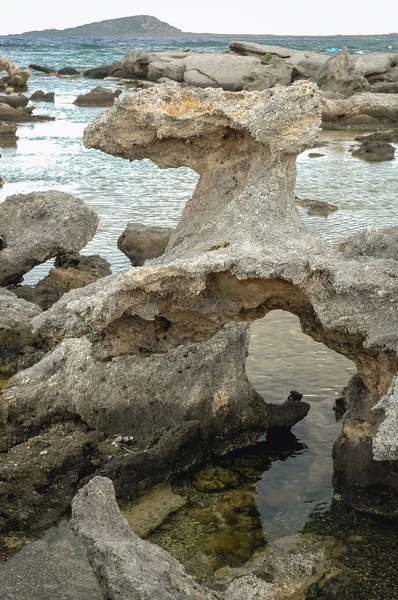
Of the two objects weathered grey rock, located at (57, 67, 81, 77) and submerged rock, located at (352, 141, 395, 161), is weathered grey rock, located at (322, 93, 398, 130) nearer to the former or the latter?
submerged rock, located at (352, 141, 395, 161)

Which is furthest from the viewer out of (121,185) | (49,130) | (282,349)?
(49,130)

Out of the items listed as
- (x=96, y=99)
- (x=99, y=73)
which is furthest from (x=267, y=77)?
(x=99, y=73)

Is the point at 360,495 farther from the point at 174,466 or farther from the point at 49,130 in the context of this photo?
the point at 49,130

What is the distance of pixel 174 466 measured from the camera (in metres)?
6.26

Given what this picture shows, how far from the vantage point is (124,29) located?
5950 inches

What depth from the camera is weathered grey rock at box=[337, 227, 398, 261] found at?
6.38 meters

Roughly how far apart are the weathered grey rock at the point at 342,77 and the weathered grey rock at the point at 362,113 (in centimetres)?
176

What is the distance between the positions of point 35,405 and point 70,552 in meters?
1.31

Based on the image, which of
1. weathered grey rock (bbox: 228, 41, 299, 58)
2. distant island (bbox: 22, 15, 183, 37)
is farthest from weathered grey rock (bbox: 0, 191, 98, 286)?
distant island (bbox: 22, 15, 183, 37)

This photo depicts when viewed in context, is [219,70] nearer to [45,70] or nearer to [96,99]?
[96,99]

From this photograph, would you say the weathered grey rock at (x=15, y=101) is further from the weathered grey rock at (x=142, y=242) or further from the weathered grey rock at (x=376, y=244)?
the weathered grey rock at (x=376, y=244)

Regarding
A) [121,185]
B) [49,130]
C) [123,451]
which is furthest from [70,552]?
[49,130]

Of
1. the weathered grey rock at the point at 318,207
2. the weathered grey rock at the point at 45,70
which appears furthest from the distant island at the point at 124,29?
the weathered grey rock at the point at 318,207

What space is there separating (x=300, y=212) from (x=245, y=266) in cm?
942
